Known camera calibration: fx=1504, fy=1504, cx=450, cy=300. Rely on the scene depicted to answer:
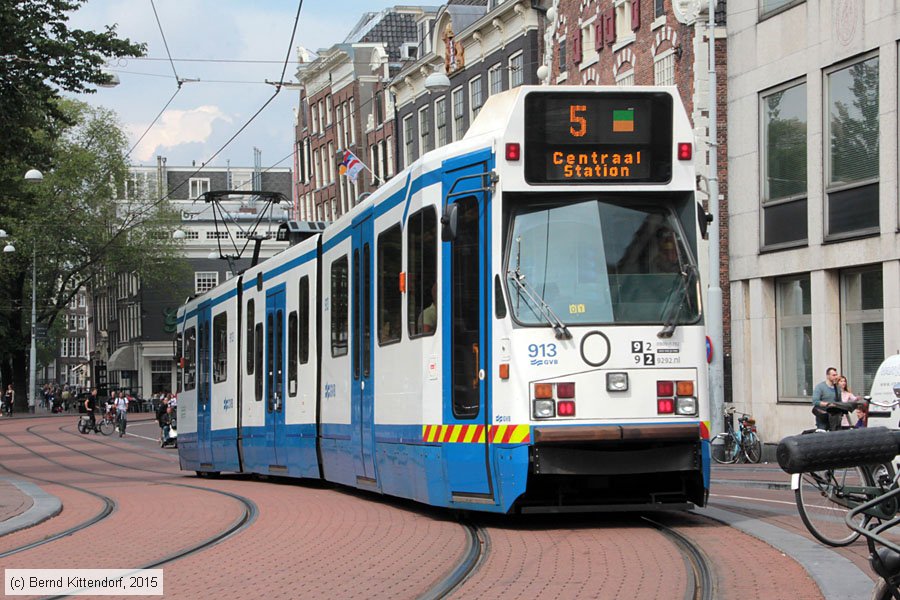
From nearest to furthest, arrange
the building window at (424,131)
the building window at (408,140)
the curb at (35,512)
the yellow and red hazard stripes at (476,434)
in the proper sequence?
the yellow and red hazard stripes at (476,434) < the curb at (35,512) < the building window at (424,131) < the building window at (408,140)

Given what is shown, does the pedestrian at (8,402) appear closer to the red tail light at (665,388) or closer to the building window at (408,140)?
the building window at (408,140)

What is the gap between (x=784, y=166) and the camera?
27469 millimetres

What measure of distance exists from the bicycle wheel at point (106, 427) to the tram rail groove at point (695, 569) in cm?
4719

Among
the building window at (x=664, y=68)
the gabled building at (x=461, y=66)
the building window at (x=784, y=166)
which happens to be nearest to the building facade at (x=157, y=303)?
the gabled building at (x=461, y=66)

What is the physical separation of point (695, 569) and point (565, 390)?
2.36 m

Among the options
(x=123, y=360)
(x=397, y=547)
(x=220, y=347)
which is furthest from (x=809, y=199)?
(x=123, y=360)

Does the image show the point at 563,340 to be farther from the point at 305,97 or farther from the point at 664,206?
the point at 305,97

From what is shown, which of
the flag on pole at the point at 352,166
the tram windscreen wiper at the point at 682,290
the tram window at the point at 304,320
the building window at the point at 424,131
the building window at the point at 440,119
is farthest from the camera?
the building window at the point at 424,131

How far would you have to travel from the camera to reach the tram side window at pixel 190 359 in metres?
25.3

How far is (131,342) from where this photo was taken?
101125 millimetres

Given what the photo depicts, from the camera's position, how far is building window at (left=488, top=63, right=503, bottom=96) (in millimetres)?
44597

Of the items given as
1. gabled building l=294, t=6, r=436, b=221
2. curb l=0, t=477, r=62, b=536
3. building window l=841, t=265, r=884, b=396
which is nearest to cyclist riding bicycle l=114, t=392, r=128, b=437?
gabled building l=294, t=6, r=436, b=221

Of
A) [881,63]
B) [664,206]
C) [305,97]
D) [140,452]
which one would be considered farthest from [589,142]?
[305,97]

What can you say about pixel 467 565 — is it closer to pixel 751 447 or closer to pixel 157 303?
pixel 751 447
